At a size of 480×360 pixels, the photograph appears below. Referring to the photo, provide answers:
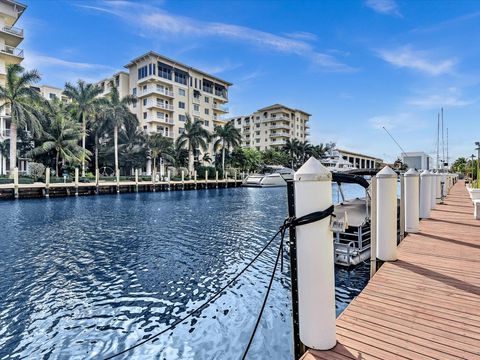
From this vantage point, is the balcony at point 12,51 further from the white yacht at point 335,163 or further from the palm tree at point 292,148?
the palm tree at point 292,148

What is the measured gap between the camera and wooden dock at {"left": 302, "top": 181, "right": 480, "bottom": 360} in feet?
8.75

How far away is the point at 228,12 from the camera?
15.4m

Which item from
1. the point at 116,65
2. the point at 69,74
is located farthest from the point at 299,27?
the point at 116,65

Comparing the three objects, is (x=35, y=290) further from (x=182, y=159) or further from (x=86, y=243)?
(x=182, y=159)

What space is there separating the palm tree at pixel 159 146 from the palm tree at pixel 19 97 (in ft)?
53.9

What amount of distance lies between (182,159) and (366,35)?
143ft

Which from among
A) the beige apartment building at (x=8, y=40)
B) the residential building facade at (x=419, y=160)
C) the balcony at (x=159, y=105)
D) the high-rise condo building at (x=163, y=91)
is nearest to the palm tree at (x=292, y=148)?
the high-rise condo building at (x=163, y=91)

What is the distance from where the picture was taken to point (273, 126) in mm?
85625

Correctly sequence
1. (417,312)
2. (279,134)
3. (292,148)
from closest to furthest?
(417,312), (292,148), (279,134)

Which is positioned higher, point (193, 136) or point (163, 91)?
point (163, 91)

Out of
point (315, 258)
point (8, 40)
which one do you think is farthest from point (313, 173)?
point (8, 40)

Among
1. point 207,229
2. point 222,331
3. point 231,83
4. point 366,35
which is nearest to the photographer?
point 222,331

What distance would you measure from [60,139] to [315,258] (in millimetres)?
42256

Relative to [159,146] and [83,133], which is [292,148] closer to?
[159,146]
